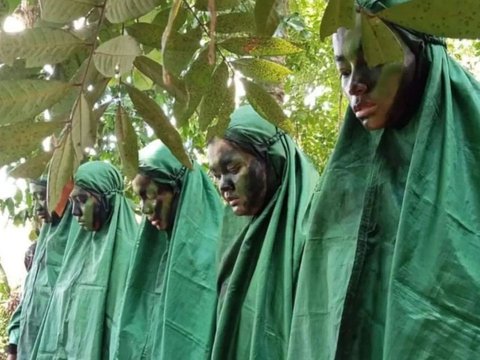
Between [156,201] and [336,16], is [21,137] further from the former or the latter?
[156,201]

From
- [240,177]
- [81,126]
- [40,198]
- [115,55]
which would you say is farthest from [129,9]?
[40,198]

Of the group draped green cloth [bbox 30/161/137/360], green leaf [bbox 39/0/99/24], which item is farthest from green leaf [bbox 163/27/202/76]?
draped green cloth [bbox 30/161/137/360]

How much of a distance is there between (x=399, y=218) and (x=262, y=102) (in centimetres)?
50

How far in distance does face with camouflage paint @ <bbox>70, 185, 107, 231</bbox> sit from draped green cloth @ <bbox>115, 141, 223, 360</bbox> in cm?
68

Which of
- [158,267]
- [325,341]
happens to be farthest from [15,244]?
[325,341]

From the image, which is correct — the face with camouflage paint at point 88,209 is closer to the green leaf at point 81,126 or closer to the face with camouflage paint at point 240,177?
the face with camouflage paint at point 240,177

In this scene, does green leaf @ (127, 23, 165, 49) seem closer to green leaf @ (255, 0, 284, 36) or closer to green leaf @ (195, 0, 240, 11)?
green leaf @ (195, 0, 240, 11)

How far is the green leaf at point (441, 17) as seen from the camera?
1085mm

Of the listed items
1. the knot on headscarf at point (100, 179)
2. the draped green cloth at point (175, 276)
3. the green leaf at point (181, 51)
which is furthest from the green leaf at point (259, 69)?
the knot on headscarf at point (100, 179)

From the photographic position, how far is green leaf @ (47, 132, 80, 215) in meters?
1.24

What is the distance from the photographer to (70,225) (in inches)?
191

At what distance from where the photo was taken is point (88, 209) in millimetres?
4242

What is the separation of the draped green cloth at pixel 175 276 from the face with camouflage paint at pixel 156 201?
0.03 m

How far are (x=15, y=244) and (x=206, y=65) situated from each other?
8.06 metres
